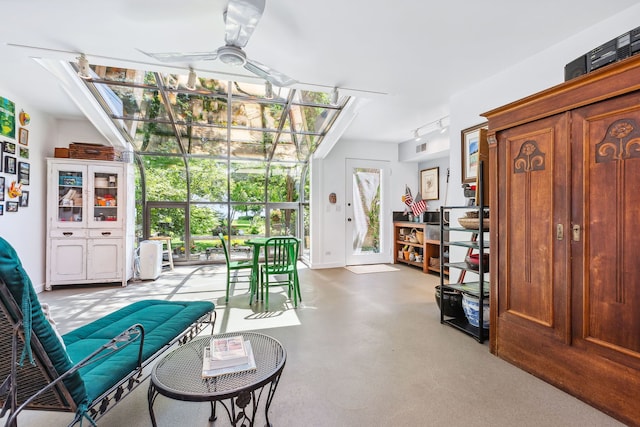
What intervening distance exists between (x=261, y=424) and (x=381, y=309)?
219cm

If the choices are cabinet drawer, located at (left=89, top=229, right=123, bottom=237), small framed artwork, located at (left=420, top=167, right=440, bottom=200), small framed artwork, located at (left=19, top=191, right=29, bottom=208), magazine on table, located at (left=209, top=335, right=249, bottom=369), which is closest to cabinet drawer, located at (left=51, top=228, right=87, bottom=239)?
cabinet drawer, located at (left=89, top=229, right=123, bottom=237)

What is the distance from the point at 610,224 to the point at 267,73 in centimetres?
265

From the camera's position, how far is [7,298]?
1.03 metres

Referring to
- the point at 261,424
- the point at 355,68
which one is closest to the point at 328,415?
the point at 261,424

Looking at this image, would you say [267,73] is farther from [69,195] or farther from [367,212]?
[367,212]

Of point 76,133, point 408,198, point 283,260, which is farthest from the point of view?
point 408,198

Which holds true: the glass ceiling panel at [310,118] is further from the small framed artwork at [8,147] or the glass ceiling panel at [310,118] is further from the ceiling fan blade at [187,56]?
the small framed artwork at [8,147]

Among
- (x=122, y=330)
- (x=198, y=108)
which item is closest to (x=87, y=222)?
(x=198, y=108)

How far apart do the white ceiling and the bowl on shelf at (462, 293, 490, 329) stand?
88.9 inches

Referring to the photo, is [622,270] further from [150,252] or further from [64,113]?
[64,113]

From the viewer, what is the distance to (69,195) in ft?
14.7

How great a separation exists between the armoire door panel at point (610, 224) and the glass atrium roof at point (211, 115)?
3.17 meters

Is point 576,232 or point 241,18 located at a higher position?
point 241,18

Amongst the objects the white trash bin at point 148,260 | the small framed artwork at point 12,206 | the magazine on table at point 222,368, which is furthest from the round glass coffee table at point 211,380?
the white trash bin at point 148,260
